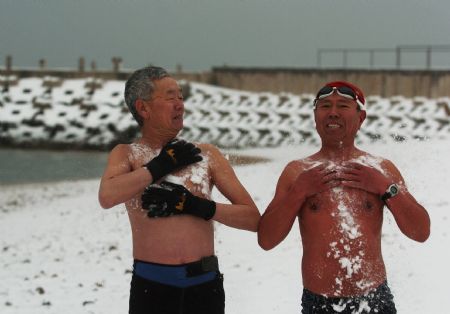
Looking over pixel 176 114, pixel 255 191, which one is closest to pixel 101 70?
pixel 255 191

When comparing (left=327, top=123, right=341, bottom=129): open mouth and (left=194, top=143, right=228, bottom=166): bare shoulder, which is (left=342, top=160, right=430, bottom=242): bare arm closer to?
(left=327, top=123, right=341, bottom=129): open mouth

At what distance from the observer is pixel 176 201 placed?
253 centimetres

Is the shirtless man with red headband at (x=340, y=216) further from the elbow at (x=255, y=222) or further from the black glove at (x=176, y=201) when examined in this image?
the black glove at (x=176, y=201)

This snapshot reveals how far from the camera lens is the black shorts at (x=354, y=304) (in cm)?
255

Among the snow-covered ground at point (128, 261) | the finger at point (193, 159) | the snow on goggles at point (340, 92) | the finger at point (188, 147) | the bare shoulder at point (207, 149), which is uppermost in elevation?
the snow on goggles at point (340, 92)

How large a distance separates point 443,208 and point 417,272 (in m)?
2.10

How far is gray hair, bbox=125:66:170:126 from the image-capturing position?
2.69 metres

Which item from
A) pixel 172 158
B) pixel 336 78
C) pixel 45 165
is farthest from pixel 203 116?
pixel 172 158

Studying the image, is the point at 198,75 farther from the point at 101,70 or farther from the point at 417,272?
the point at 417,272

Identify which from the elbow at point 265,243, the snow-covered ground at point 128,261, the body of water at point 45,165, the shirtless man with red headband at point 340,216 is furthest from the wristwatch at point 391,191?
the body of water at point 45,165

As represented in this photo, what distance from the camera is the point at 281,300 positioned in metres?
5.03

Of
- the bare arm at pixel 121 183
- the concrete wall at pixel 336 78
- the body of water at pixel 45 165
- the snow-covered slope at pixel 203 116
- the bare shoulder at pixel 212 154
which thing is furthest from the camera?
the concrete wall at pixel 336 78

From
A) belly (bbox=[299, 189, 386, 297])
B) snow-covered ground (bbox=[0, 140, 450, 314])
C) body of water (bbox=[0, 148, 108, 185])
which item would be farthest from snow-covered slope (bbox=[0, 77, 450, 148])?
belly (bbox=[299, 189, 386, 297])

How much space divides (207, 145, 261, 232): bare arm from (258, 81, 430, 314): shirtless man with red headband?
0.06 meters
